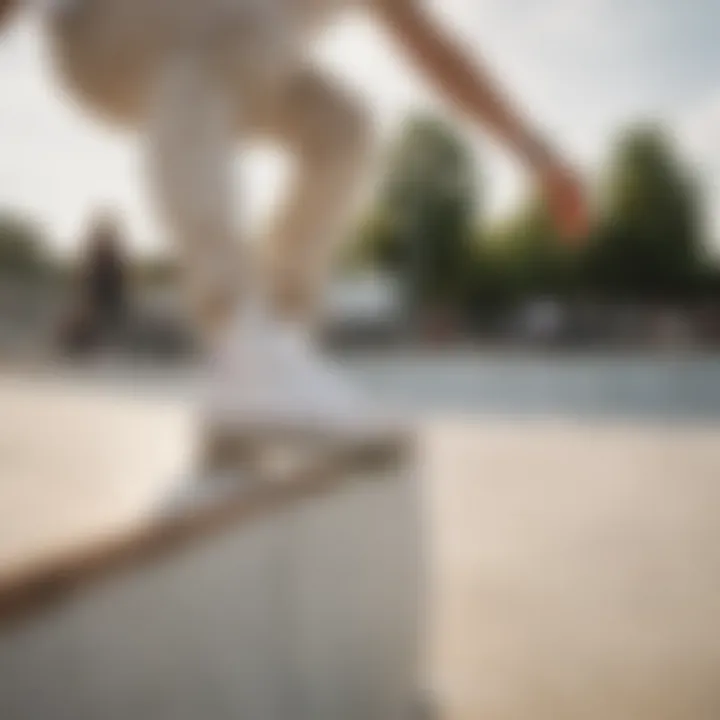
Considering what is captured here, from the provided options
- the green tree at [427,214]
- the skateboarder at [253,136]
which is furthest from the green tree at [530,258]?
the skateboarder at [253,136]

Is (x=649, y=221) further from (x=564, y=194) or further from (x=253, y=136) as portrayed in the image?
(x=253, y=136)

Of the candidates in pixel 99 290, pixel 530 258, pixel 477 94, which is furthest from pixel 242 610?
pixel 530 258

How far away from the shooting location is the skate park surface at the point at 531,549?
0.47m

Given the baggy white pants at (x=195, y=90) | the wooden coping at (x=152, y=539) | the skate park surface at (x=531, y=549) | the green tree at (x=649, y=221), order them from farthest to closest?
the green tree at (x=649, y=221) → the skate park surface at (x=531, y=549) → the baggy white pants at (x=195, y=90) → the wooden coping at (x=152, y=539)

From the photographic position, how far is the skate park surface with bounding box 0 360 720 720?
1.53ft

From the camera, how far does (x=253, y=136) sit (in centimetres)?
42

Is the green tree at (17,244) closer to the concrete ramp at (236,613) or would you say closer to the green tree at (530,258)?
the concrete ramp at (236,613)

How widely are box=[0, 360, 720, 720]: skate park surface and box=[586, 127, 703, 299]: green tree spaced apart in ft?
0.41

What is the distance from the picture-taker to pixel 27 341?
519 millimetres

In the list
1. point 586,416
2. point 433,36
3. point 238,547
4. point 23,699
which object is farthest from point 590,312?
point 23,699

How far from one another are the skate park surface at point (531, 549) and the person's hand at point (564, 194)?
0.57 ft

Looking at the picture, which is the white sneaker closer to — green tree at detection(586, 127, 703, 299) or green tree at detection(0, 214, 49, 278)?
green tree at detection(0, 214, 49, 278)

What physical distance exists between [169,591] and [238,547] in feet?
0.16

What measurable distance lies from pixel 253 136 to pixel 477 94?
145 mm
